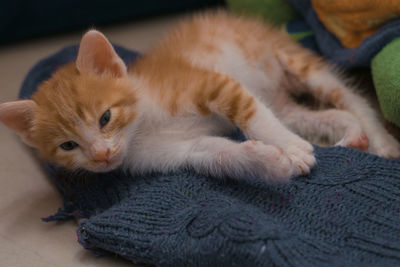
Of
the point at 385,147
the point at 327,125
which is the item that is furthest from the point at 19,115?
the point at 385,147

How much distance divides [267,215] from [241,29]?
Answer: 0.97m

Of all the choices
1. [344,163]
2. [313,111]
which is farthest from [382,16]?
[344,163]

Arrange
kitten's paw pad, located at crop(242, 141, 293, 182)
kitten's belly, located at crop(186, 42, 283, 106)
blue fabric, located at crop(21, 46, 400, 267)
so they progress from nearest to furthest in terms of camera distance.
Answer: blue fabric, located at crop(21, 46, 400, 267) → kitten's paw pad, located at crop(242, 141, 293, 182) → kitten's belly, located at crop(186, 42, 283, 106)

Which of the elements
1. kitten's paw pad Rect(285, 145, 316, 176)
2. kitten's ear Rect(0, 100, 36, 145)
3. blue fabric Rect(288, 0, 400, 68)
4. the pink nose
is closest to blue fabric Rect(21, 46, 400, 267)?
kitten's paw pad Rect(285, 145, 316, 176)

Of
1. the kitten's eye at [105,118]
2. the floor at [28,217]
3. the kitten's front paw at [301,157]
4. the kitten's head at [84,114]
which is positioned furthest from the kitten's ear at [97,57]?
the kitten's front paw at [301,157]

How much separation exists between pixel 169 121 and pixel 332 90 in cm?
69

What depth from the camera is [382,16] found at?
4.44ft

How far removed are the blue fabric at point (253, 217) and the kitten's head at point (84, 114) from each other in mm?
146

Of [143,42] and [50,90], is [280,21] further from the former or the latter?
[50,90]

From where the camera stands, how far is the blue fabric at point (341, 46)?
135cm

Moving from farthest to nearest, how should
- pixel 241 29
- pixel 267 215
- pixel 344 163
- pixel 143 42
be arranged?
pixel 143 42 < pixel 241 29 < pixel 344 163 < pixel 267 215

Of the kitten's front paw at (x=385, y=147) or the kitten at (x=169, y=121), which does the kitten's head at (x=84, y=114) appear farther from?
the kitten's front paw at (x=385, y=147)

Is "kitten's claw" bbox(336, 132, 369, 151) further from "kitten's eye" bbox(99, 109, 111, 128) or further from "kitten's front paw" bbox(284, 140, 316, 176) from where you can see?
"kitten's eye" bbox(99, 109, 111, 128)

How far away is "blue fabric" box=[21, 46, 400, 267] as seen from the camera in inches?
35.2
